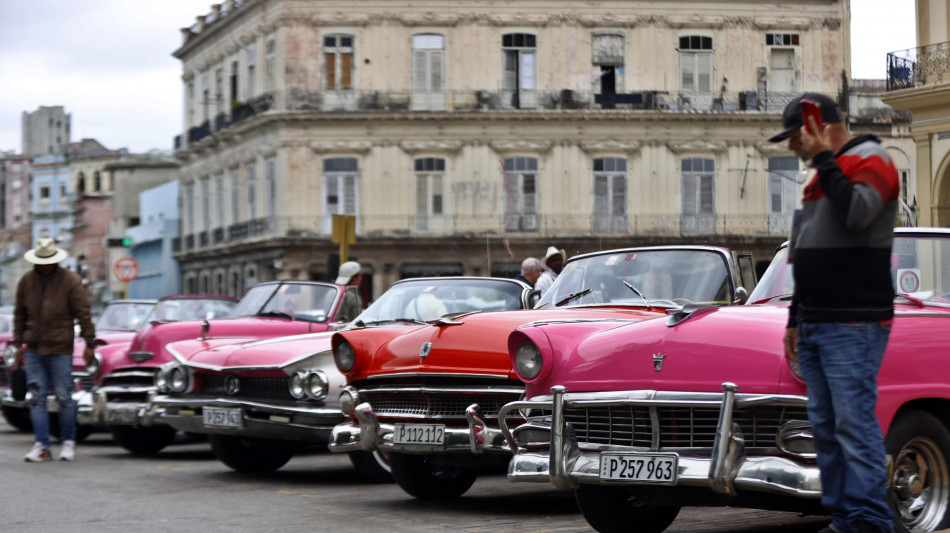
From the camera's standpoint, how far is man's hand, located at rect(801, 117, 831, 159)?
16.9 feet

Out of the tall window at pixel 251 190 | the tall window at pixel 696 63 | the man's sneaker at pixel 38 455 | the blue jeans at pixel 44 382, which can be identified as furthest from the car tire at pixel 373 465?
the tall window at pixel 251 190

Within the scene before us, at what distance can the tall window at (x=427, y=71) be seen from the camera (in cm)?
4341

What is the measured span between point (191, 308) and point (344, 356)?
7.30 metres

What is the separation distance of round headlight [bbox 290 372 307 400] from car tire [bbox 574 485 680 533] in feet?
12.2

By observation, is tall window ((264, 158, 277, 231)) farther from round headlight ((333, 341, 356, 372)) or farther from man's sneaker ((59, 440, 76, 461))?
round headlight ((333, 341, 356, 372))

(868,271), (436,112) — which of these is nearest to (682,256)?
(868,271)

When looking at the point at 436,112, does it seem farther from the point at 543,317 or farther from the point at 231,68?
the point at 543,317

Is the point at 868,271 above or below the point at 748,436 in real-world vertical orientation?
above

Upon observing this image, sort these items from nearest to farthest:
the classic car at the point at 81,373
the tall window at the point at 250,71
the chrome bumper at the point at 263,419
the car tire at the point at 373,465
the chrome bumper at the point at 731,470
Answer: the chrome bumper at the point at 731,470 < the chrome bumper at the point at 263,419 < the car tire at the point at 373,465 < the classic car at the point at 81,373 < the tall window at the point at 250,71

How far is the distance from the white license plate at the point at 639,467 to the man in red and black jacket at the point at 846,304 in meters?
0.80

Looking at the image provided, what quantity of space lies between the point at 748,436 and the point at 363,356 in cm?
362

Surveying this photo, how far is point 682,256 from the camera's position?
29.4 ft

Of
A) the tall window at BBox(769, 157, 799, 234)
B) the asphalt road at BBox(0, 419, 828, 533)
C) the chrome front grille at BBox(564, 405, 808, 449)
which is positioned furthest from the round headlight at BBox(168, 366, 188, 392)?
the tall window at BBox(769, 157, 799, 234)

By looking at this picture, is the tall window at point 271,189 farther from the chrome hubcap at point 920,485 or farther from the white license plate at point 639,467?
the chrome hubcap at point 920,485
